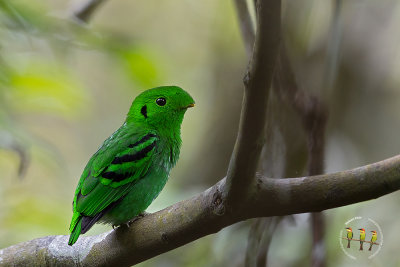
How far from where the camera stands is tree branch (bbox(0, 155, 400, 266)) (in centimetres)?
213

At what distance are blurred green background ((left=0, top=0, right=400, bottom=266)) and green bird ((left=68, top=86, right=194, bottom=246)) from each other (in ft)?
1.12

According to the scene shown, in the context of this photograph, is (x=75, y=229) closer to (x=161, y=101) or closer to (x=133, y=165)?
(x=133, y=165)

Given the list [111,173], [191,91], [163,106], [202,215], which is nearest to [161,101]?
[163,106]

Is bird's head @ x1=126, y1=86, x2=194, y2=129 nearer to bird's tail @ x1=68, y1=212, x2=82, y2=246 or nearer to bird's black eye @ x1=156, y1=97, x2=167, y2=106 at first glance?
bird's black eye @ x1=156, y1=97, x2=167, y2=106

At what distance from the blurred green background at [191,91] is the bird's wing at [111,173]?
1.42ft

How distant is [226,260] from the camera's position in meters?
3.78

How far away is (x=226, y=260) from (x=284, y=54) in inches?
69.4

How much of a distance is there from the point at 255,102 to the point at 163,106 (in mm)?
1692

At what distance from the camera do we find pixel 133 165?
3354 millimetres

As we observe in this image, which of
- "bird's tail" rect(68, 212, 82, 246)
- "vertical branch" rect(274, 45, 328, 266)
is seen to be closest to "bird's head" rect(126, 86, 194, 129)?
"bird's tail" rect(68, 212, 82, 246)

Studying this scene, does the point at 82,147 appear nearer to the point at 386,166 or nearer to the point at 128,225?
the point at 128,225

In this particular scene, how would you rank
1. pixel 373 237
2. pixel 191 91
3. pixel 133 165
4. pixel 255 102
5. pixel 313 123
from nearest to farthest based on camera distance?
pixel 255 102 < pixel 313 123 < pixel 373 237 < pixel 133 165 < pixel 191 91

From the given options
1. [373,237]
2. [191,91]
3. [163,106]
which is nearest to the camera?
[373,237]

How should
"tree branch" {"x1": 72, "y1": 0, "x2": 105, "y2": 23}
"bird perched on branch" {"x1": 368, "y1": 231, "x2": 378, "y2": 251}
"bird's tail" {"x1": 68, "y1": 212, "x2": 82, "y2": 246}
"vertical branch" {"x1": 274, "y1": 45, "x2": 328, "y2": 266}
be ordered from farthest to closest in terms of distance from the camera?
"tree branch" {"x1": 72, "y1": 0, "x2": 105, "y2": 23}
"bird perched on branch" {"x1": 368, "y1": 231, "x2": 378, "y2": 251}
"bird's tail" {"x1": 68, "y1": 212, "x2": 82, "y2": 246}
"vertical branch" {"x1": 274, "y1": 45, "x2": 328, "y2": 266}
